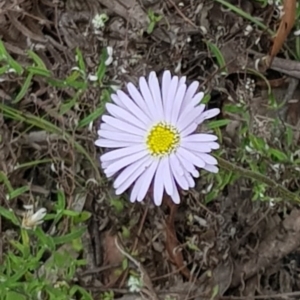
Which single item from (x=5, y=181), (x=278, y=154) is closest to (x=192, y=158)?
(x=278, y=154)

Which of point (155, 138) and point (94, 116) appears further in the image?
point (94, 116)

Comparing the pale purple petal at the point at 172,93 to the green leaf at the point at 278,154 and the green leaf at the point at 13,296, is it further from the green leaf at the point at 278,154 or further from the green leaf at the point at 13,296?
the green leaf at the point at 13,296

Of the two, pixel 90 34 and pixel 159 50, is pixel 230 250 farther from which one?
pixel 90 34

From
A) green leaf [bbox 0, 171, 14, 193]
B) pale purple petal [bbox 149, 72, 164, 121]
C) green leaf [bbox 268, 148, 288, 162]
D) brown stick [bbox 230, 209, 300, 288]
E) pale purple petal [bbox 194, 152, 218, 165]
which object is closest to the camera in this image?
pale purple petal [bbox 194, 152, 218, 165]

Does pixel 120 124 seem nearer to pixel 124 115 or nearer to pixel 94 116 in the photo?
pixel 124 115

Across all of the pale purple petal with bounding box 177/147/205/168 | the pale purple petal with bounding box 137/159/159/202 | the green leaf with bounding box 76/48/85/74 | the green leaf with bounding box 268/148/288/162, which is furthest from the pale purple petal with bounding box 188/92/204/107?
the green leaf with bounding box 76/48/85/74

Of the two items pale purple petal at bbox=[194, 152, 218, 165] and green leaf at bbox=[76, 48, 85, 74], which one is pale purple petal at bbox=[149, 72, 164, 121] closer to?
pale purple petal at bbox=[194, 152, 218, 165]

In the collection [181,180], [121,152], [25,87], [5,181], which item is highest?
[25,87]
